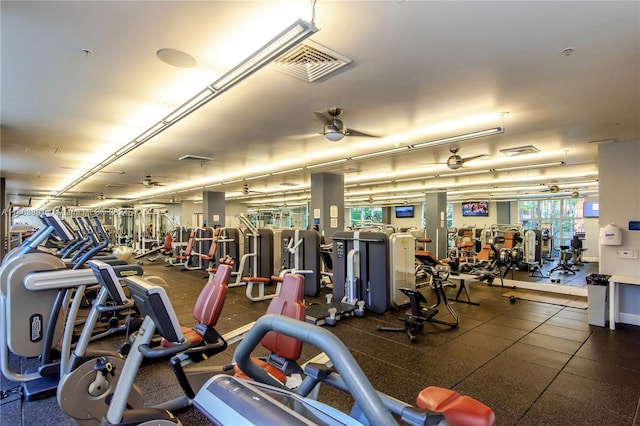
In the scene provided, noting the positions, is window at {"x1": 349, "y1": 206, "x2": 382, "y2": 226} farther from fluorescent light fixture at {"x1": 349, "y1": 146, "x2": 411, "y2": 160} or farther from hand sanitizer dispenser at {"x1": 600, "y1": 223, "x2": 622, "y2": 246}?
hand sanitizer dispenser at {"x1": 600, "y1": 223, "x2": 622, "y2": 246}

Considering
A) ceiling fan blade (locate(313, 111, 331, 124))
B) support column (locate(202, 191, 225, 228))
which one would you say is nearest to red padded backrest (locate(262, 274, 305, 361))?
ceiling fan blade (locate(313, 111, 331, 124))

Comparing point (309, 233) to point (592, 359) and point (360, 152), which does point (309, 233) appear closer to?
point (360, 152)

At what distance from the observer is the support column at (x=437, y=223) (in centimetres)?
1275

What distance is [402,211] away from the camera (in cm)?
1928

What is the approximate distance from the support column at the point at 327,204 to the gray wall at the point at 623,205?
5.73m

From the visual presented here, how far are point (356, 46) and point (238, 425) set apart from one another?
9.04 ft

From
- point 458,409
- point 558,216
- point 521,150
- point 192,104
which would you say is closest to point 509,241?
point 521,150

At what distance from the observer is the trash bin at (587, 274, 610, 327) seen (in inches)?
194

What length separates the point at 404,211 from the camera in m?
19.2

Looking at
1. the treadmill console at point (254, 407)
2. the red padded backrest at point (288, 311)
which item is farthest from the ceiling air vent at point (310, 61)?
the treadmill console at point (254, 407)

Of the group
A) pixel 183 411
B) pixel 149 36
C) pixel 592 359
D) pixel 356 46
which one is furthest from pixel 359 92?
pixel 592 359

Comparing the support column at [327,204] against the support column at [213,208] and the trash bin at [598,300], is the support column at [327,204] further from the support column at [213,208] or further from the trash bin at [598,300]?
the support column at [213,208]

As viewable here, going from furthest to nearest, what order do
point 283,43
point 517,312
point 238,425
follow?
point 517,312 → point 283,43 → point 238,425

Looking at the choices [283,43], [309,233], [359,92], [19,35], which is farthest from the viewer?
[309,233]
